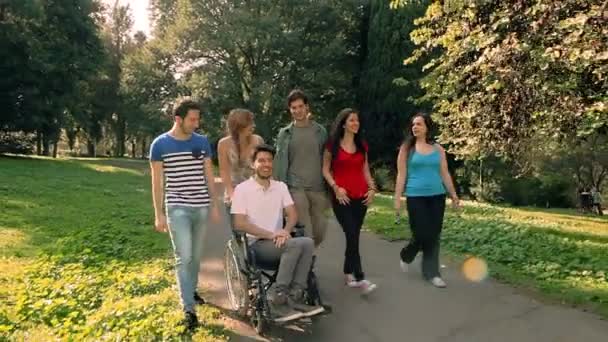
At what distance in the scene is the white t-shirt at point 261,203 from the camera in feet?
17.6

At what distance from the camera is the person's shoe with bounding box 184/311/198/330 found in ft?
16.4

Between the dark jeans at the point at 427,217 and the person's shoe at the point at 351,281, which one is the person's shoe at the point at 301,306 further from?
the dark jeans at the point at 427,217

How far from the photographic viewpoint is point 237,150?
19.6 feet

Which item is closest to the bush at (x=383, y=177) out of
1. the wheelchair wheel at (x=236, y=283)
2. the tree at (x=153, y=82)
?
the tree at (x=153, y=82)

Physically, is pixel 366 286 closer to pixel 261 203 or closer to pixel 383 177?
pixel 261 203

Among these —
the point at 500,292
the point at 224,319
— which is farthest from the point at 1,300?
the point at 500,292

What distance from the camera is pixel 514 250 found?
28.9 ft

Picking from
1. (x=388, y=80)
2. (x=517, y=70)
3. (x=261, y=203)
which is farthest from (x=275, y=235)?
(x=388, y=80)

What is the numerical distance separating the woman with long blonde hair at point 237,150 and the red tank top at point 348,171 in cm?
88

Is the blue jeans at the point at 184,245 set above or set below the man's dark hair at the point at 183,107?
below

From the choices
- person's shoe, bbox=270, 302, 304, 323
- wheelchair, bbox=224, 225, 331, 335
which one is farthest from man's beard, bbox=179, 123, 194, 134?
person's shoe, bbox=270, 302, 304, 323

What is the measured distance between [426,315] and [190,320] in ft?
7.63

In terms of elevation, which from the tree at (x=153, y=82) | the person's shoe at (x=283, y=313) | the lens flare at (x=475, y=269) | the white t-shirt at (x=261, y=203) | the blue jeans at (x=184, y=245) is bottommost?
the lens flare at (x=475, y=269)

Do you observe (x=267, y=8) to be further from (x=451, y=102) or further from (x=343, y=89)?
(x=451, y=102)
